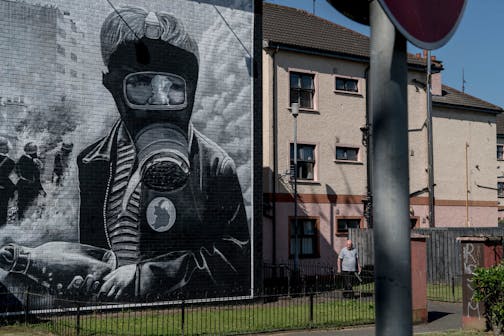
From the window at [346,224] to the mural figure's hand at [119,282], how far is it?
12.4 metres

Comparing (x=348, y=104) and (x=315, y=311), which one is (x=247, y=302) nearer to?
(x=315, y=311)

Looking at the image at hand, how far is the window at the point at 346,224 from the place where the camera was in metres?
27.8

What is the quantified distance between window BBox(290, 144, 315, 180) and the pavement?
9.75 m

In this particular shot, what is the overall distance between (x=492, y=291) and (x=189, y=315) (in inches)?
278

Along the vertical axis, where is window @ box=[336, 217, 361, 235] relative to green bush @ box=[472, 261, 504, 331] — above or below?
above

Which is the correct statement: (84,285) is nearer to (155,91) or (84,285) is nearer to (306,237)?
(155,91)

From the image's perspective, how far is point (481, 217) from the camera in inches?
1358

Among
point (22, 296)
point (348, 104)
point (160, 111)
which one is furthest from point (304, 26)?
point (22, 296)

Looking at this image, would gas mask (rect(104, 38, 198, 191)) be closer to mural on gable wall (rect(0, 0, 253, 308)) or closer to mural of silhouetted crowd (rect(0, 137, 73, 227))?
mural on gable wall (rect(0, 0, 253, 308))

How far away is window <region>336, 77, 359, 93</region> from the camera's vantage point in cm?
2833

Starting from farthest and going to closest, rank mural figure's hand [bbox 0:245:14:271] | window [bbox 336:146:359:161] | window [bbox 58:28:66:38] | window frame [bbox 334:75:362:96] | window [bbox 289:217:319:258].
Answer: window [bbox 336:146:359:161], window frame [bbox 334:75:362:96], window [bbox 289:217:319:258], window [bbox 58:28:66:38], mural figure's hand [bbox 0:245:14:271]

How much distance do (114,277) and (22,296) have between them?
2.26 meters

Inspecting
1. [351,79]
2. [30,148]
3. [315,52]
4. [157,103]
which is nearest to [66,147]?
[30,148]

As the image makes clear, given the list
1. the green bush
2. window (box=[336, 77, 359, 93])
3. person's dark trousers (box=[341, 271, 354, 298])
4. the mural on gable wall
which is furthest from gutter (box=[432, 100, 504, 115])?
the green bush
